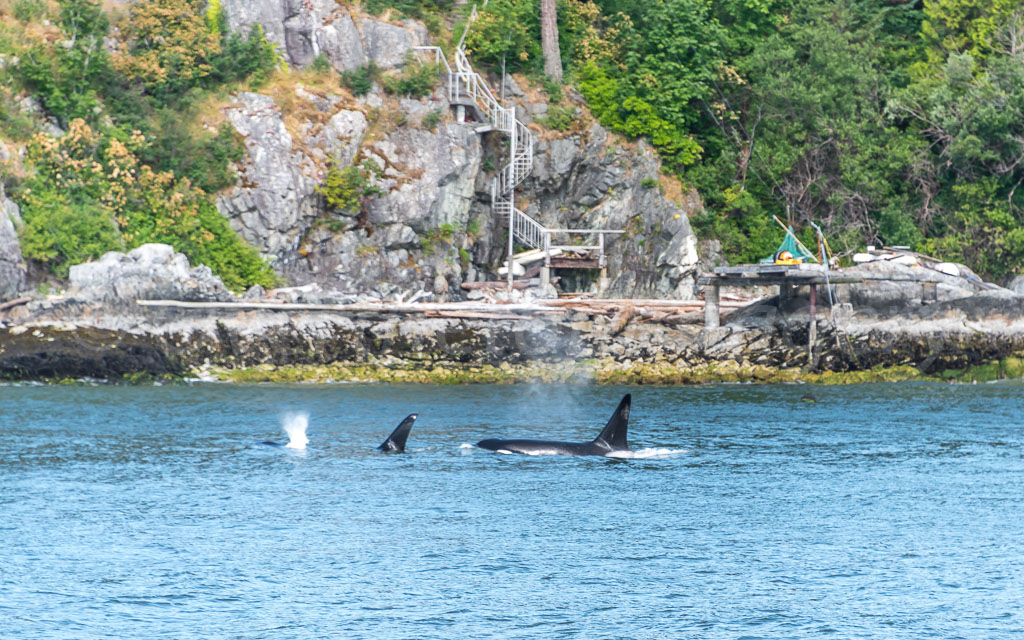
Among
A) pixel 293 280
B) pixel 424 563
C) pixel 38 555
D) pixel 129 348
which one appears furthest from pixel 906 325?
pixel 38 555

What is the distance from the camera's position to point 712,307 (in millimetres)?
41312

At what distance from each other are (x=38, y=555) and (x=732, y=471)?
11927mm

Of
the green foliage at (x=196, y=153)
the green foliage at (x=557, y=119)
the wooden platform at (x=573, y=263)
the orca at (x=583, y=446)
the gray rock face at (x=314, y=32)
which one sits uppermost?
the gray rock face at (x=314, y=32)

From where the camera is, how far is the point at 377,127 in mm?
46219

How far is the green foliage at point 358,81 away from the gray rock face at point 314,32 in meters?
0.51

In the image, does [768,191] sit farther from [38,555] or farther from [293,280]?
[38,555]

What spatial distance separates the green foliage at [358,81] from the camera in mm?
46781

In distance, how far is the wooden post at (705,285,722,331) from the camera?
41219 millimetres

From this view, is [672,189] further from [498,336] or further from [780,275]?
[498,336]

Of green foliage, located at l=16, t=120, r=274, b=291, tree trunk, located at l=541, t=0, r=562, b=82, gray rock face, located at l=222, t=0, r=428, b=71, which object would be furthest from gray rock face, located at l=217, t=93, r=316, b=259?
tree trunk, located at l=541, t=0, r=562, b=82

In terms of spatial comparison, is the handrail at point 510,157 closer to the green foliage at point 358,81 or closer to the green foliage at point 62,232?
the green foliage at point 358,81

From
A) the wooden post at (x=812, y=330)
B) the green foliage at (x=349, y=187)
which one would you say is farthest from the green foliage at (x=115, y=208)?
the wooden post at (x=812, y=330)

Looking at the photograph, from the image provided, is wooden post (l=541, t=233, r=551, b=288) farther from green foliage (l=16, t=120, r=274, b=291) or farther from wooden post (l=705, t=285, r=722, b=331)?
green foliage (l=16, t=120, r=274, b=291)

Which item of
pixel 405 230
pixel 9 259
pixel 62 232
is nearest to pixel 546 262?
pixel 405 230
